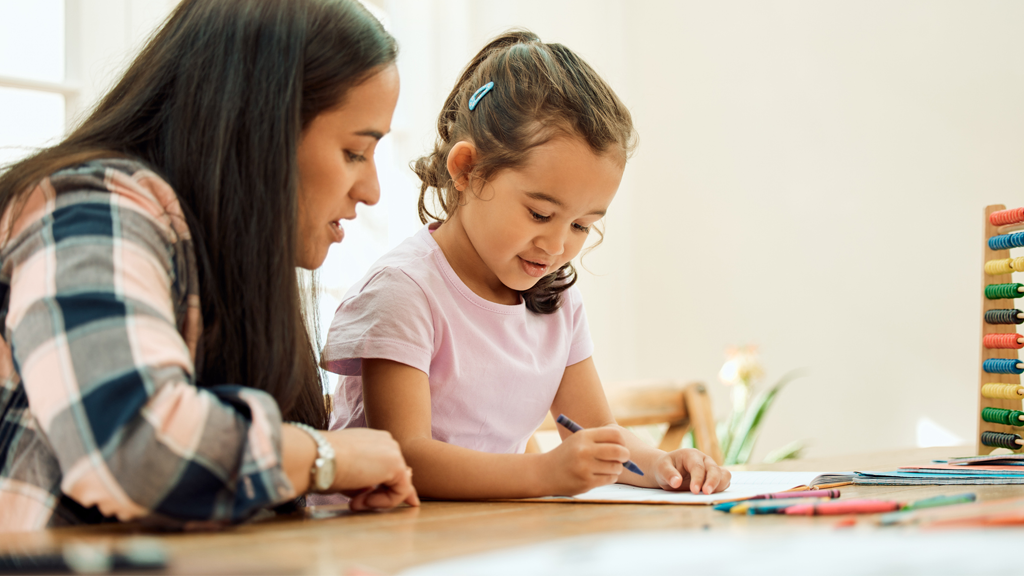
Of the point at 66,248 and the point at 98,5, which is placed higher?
the point at 98,5

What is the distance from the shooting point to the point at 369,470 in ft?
2.35

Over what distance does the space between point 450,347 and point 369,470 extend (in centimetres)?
43

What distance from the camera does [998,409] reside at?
1313 millimetres

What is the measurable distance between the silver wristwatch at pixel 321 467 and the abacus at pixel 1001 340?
110 centimetres

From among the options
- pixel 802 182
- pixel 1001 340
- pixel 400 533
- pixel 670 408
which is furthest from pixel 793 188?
pixel 400 533

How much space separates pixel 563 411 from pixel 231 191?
0.75 meters

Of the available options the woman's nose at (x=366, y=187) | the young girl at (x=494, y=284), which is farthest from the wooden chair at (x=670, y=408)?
the woman's nose at (x=366, y=187)

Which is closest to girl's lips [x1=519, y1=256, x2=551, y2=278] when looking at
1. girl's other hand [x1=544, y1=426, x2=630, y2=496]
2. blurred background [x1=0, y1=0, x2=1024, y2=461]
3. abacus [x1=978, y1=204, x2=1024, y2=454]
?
girl's other hand [x1=544, y1=426, x2=630, y2=496]

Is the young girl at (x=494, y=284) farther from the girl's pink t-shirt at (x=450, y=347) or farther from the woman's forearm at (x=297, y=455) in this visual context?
the woman's forearm at (x=297, y=455)

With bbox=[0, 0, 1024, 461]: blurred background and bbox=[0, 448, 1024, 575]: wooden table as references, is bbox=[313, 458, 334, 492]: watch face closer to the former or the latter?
bbox=[0, 448, 1024, 575]: wooden table

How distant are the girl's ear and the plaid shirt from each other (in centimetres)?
56

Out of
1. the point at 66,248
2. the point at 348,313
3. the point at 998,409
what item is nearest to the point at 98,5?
the point at 348,313

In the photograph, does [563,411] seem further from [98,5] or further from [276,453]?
[98,5]

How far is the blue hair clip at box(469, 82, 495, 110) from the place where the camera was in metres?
1.20
